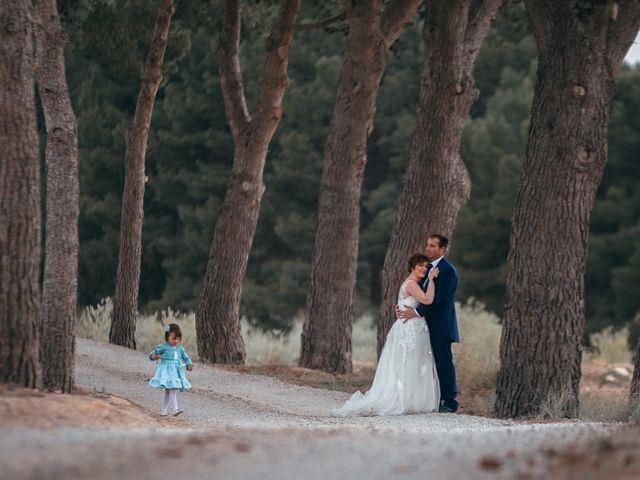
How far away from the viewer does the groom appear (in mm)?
15625

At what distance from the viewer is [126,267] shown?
25.0m

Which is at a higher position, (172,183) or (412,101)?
(412,101)

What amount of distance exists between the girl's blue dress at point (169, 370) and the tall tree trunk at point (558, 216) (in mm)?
4070

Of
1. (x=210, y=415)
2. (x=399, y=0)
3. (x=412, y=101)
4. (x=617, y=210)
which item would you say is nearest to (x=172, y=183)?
(x=412, y=101)

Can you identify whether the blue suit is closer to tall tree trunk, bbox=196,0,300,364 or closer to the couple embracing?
the couple embracing

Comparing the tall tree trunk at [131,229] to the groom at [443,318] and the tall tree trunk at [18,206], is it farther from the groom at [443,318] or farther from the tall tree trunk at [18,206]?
the tall tree trunk at [18,206]

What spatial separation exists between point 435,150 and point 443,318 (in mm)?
4150

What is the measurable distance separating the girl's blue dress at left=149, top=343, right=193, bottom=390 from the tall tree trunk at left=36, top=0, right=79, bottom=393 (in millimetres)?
1028

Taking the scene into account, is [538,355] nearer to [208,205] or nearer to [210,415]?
[210,415]

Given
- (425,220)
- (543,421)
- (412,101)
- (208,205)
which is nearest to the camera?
(543,421)

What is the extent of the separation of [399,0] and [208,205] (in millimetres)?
19015

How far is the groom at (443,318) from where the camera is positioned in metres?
15.6

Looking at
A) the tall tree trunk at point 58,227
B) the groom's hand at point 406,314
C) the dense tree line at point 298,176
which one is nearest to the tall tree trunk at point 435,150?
the groom's hand at point 406,314

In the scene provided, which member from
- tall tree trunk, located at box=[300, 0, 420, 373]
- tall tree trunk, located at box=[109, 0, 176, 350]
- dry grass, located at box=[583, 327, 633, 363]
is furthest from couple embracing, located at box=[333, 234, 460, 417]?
dry grass, located at box=[583, 327, 633, 363]
